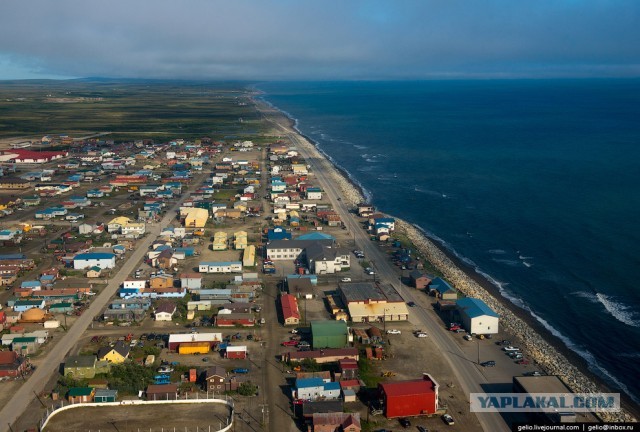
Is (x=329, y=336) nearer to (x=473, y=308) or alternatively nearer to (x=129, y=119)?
(x=473, y=308)

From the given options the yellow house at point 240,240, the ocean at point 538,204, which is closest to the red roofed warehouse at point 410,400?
the ocean at point 538,204

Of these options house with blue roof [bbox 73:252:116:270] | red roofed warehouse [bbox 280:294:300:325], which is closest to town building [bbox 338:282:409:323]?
red roofed warehouse [bbox 280:294:300:325]

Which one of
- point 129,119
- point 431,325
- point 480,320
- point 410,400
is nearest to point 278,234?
point 431,325

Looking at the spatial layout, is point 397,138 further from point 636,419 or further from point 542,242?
point 636,419

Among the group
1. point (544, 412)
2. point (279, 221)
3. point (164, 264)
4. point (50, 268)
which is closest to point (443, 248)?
point (279, 221)

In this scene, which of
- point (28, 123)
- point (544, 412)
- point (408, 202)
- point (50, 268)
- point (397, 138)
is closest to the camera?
point (544, 412)

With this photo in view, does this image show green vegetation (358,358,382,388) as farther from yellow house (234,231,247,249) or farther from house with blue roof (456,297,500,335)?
yellow house (234,231,247,249)
